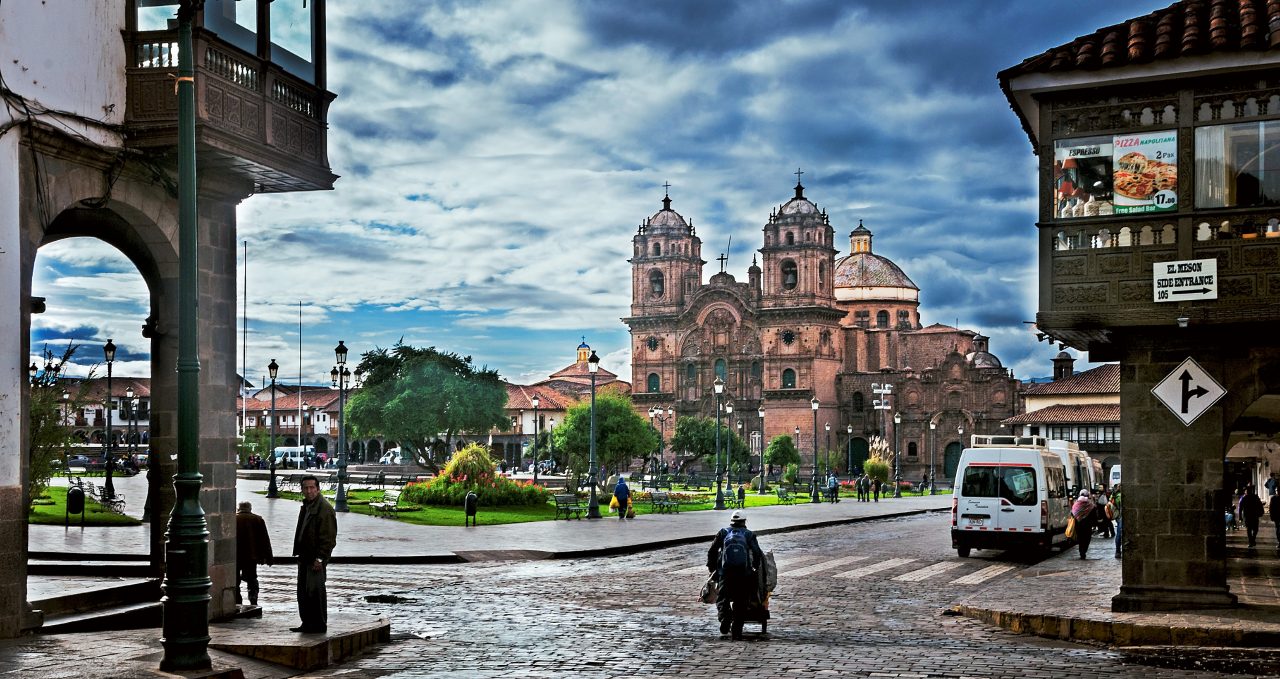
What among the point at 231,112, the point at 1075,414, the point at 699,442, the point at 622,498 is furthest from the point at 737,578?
the point at 699,442

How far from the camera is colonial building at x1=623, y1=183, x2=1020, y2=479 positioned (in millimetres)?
105938

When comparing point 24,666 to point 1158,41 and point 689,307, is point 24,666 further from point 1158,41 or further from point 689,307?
point 689,307

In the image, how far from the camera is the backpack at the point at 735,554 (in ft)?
44.7

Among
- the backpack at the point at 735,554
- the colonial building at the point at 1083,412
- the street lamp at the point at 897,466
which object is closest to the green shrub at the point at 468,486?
the backpack at the point at 735,554

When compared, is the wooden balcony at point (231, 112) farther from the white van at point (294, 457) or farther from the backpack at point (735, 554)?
the white van at point (294, 457)

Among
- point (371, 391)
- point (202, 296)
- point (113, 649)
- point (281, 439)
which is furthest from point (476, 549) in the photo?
point (281, 439)

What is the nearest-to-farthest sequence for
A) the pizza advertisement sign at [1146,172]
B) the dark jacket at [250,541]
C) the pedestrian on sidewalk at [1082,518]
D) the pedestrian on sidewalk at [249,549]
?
the pedestrian on sidewalk at [249,549] → the dark jacket at [250,541] → the pizza advertisement sign at [1146,172] → the pedestrian on sidewalk at [1082,518]

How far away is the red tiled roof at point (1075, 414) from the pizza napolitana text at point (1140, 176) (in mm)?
68770

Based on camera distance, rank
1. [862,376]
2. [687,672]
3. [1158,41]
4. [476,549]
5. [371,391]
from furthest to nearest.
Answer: [862,376] → [371,391] → [476,549] → [1158,41] → [687,672]

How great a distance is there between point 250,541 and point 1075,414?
76.2 metres

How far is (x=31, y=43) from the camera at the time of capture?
11.7 m

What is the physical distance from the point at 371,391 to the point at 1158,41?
57.5 meters

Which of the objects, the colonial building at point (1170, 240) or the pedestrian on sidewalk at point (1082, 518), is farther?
the pedestrian on sidewalk at point (1082, 518)

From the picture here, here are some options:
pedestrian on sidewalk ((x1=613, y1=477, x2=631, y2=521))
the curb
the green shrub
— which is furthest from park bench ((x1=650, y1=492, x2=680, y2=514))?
the curb
